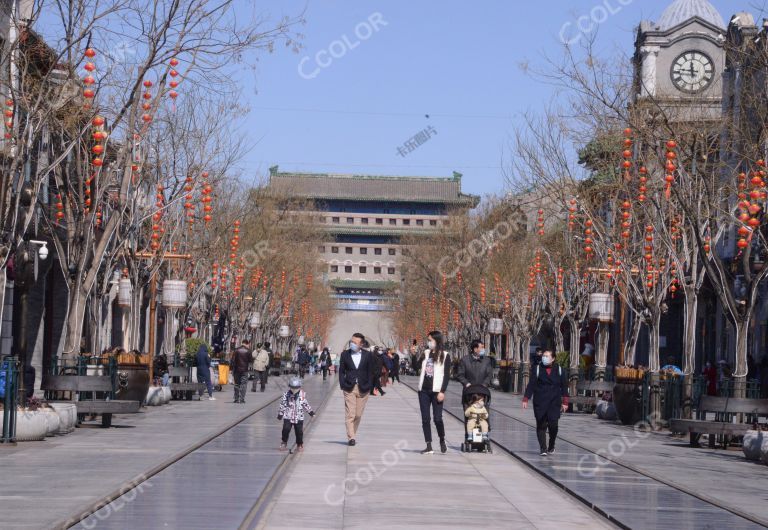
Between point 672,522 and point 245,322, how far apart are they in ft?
185

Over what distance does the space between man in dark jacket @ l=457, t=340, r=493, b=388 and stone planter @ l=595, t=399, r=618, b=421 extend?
42.8ft

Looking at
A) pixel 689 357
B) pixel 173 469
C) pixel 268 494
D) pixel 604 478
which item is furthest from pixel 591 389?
pixel 268 494

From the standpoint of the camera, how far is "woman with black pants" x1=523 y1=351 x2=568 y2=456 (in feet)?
69.9

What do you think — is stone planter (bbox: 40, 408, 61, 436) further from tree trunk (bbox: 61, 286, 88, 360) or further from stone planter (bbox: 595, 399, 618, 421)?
stone planter (bbox: 595, 399, 618, 421)

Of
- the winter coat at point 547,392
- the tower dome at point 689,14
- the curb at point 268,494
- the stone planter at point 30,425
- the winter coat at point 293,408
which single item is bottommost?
the curb at point 268,494

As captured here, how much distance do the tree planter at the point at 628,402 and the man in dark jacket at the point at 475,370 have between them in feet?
34.9

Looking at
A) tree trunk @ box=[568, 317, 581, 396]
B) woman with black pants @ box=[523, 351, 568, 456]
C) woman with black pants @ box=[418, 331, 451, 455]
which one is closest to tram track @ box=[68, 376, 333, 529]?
woman with black pants @ box=[418, 331, 451, 455]

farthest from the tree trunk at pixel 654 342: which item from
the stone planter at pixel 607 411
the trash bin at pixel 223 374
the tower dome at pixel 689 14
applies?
the tower dome at pixel 689 14

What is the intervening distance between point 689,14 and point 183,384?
130 ft

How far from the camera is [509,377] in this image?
57.8 meters

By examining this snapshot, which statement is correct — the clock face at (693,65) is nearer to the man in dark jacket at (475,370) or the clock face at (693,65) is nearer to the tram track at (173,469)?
the tram track at (173,469)

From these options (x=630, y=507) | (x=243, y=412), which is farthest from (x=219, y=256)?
(x=630, y=507)

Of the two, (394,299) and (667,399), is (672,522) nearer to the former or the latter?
(667,399)

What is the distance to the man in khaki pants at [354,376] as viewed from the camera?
73.4 feet
